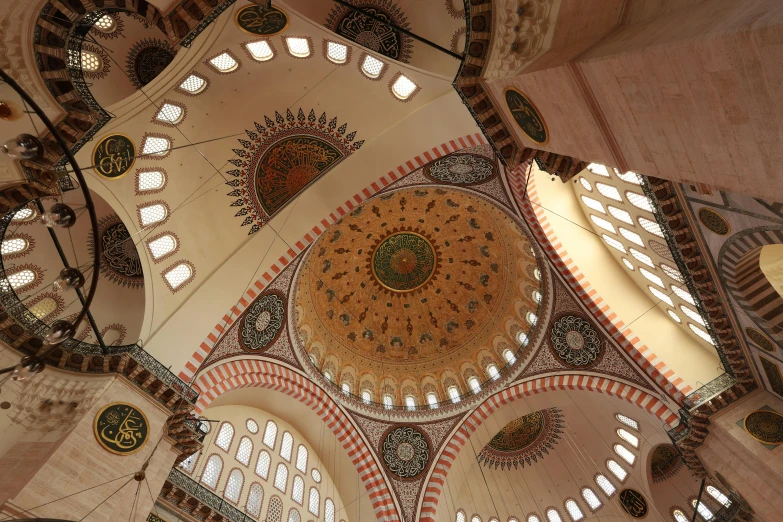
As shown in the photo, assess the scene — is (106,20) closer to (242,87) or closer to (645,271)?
(242,87)

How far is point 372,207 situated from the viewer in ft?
→ 40.8

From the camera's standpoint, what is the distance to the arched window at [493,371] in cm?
1217

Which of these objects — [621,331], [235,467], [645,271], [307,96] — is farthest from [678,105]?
[235,467]

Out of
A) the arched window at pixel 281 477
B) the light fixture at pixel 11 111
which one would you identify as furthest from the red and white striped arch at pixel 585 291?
the arched window at pixel 281 477

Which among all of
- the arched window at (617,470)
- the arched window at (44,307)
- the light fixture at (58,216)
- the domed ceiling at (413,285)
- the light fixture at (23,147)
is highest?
the domed ceiling at (413,285)

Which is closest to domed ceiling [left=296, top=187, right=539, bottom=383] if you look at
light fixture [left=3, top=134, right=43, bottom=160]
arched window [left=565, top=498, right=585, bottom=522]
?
arched window [left=565, top=498, right=585, bottom=522]

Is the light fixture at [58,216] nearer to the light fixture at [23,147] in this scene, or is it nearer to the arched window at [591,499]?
the light fixture at [23,147]

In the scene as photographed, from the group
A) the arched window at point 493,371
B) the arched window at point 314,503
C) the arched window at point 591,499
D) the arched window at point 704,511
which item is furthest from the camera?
the arched window at point 493,371

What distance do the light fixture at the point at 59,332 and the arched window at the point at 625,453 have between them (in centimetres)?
1199

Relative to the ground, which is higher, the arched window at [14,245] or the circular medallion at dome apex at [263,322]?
the circular medallion at dome apex at [263,322]

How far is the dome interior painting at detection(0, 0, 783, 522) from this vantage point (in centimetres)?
369

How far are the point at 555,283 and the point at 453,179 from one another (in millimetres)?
3601

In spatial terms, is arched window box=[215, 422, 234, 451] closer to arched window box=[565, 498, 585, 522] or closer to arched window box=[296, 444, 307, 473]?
arched window box=[296, 444, 307, 473]

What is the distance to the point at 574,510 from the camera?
12.2 meters
